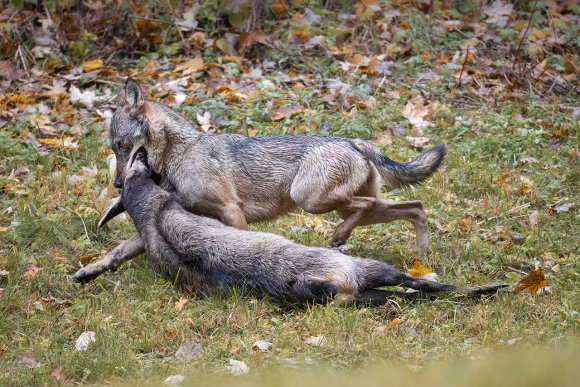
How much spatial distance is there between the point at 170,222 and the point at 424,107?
4.66 metres

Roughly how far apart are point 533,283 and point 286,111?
185 inches

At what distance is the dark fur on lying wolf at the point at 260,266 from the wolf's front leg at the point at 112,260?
0.23 m

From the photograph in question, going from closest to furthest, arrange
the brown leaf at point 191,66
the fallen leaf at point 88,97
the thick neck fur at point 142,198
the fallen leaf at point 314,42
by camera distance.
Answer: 1. the thick neck fur at point 142,198
2. the fallen leaf at point 88,97
3. the brown leaf at point 191,66
4. the fallen leaf at point 314,42

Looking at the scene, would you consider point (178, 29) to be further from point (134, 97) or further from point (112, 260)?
point (112, 260)

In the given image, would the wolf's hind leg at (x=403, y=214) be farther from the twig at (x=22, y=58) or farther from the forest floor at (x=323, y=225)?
the twig at (x=22, y=58)

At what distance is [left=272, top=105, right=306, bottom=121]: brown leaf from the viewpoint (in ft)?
33.8

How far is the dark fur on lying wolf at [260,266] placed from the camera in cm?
623

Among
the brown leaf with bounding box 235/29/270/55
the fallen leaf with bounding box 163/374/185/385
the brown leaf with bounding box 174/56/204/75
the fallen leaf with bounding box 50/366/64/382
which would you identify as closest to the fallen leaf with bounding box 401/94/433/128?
the brown leaf with bounding box 235/29/270/55

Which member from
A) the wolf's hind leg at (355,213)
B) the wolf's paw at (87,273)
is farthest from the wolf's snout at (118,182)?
the wolf's hind leg at (355,213)

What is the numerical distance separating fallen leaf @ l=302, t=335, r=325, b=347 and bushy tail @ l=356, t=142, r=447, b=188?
2225 millimetres

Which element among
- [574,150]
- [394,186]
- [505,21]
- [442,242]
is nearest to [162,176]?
[394,186]

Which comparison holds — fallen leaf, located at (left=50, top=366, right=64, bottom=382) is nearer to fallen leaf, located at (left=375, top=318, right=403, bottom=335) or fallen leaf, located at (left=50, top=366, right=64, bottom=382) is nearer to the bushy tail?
fallen leaf, located at (left=375, top=318, right=403, bottom=335)

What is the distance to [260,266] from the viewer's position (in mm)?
6379

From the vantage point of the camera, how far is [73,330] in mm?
6172
